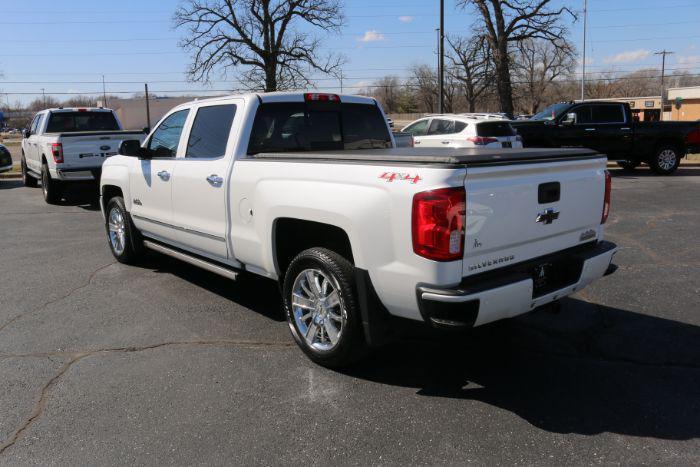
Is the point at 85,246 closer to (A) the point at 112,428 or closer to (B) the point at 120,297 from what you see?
(B) the point at 120,297

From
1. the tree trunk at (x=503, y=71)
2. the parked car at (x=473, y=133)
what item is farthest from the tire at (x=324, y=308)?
the tree trunk at (x=503, y=71)

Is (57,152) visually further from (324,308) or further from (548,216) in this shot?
(548,216)

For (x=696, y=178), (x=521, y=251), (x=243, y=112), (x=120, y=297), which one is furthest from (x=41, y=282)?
(x=696, y=178)

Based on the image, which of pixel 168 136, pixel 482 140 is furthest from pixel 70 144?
pixel 482 140

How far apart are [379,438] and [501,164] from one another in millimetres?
1694

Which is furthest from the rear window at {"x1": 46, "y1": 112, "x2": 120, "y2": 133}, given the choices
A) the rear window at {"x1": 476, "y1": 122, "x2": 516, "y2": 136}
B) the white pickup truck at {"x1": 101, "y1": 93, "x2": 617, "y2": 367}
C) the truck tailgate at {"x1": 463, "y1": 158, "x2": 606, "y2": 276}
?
the truck tailgate at {"x1": 463, "y1": 158, "x2": 606, "y2": 276}

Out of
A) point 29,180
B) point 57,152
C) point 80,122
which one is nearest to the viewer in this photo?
point 57,152

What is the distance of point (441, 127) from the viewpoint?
15.9m

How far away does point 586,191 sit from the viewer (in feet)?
13.6

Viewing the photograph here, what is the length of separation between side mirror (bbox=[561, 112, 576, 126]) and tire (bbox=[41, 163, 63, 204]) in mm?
12450

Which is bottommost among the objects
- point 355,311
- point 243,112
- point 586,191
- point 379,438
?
point 379,438

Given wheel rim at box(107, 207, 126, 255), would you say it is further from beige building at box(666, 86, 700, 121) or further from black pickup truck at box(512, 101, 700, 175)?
beige building at box(666, 86, 700, 121)

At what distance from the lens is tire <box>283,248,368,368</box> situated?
3.86 metres

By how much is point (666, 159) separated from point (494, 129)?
18.2ft
